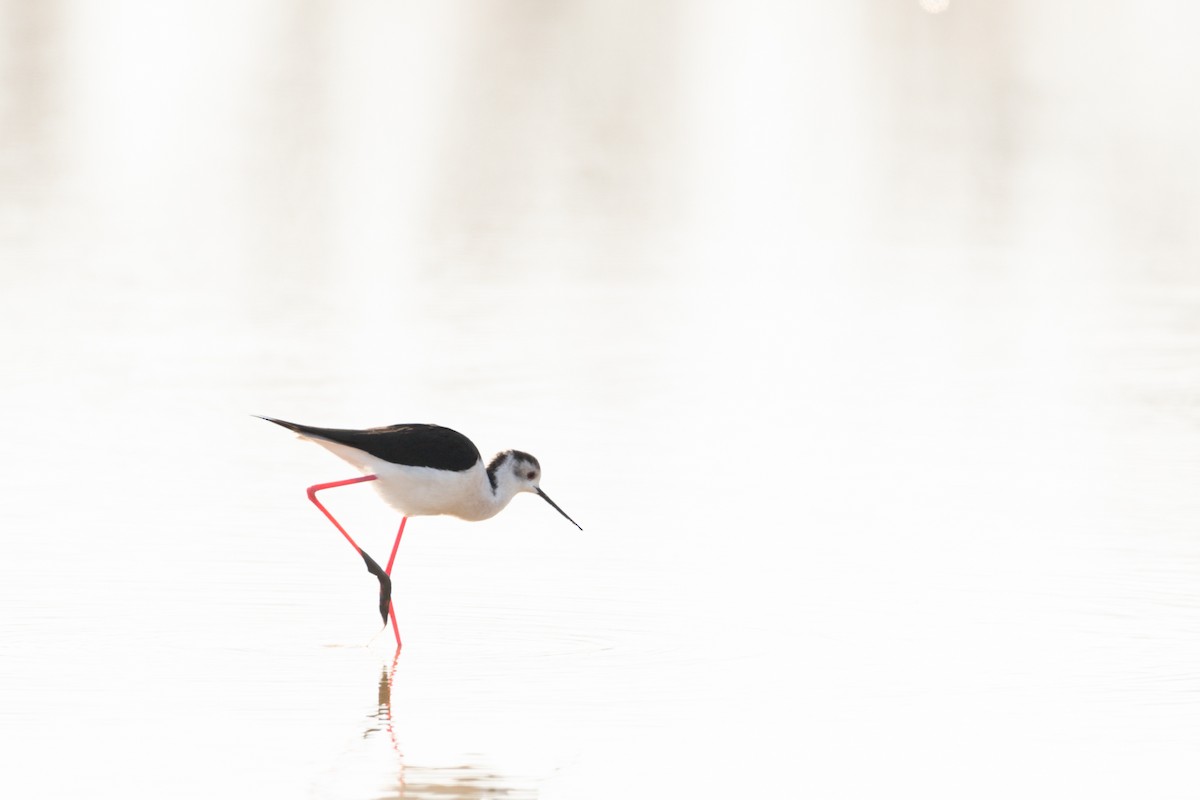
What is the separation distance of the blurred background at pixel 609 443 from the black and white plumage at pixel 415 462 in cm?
32

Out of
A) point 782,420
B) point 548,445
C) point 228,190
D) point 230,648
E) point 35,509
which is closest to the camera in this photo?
point 230,648

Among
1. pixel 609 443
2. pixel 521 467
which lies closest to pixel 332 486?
pixel 521 467

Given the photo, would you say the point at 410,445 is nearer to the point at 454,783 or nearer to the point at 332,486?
the point at 332,486

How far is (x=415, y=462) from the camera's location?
7.46 meters

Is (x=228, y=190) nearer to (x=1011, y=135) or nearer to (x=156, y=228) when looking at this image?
(x=156, y=228)

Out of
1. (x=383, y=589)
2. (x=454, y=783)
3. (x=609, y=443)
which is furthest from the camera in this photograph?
(x=609, y=443)

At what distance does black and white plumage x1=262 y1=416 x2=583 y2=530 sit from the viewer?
745cm

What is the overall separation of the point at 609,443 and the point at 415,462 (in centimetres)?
276

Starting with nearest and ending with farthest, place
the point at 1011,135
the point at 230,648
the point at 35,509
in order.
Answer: the point at 230,648 → the point at 35,509 → the point at 1011,135

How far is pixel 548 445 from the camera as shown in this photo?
32.8ft

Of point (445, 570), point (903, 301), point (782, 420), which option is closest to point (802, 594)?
point (445, 570)

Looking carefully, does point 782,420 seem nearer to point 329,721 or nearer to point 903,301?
point 903,301

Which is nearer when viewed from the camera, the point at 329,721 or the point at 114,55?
the point at 329,721

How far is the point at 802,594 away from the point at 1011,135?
671 inches
